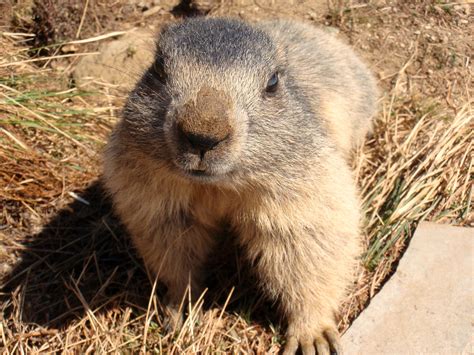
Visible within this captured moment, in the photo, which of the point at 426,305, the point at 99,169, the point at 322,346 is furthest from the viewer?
the point at 99,169

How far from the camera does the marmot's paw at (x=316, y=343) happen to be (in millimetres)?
3994

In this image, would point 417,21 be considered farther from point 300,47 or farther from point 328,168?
point 328,168

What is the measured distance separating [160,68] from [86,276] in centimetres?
217

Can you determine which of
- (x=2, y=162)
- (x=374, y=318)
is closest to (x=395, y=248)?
(x=374, y=318)

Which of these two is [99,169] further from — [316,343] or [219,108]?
[219,108]

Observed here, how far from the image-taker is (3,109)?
205 inches

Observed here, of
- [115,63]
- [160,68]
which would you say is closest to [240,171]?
[160,68]

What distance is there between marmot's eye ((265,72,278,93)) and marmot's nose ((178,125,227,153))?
62 cm

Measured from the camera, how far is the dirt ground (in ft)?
14.1

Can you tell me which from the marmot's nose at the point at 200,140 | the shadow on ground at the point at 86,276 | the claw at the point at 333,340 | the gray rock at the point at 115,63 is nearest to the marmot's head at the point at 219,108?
the marmot's nose at the point at 200,140

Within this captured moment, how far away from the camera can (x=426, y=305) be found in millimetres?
Answer: 4125

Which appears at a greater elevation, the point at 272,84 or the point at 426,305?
the point at 272,84

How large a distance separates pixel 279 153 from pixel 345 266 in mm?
1242

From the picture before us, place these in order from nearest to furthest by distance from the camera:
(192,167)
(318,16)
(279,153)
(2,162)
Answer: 1. (192,167)
2. (279,153)
3. (2,162)
4. (318,16)
